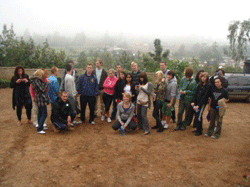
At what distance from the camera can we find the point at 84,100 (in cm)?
757

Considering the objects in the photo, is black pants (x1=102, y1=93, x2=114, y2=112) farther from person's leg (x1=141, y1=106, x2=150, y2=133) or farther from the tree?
the tree

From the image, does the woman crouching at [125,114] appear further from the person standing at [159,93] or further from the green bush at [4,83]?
the green bush at [4,83]

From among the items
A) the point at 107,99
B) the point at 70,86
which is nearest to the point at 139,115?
the point at 107,99

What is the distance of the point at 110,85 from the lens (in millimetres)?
7809

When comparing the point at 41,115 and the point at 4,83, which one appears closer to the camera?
the point at 41,115

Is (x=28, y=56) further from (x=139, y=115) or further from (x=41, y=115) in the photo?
(x=139, y=115)

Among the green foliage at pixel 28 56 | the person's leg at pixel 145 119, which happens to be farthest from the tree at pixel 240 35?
the person's leg at pixel 145 119

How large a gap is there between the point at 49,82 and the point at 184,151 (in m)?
4.01

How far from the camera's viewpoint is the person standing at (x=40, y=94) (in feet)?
21.9

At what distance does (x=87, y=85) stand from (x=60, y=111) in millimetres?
1160

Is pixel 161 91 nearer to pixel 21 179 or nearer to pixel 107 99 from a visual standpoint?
pixel 107 99

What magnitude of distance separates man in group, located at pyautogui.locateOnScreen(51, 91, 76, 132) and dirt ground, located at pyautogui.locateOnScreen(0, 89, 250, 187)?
0.92ft

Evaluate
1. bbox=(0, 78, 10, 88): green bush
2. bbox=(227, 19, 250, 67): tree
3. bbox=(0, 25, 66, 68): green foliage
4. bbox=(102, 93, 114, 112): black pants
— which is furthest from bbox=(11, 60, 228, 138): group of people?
bbox=(227, 19, 250, 67): tree

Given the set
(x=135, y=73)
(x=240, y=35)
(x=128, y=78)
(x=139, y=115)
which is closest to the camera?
(x=139, y=115)
